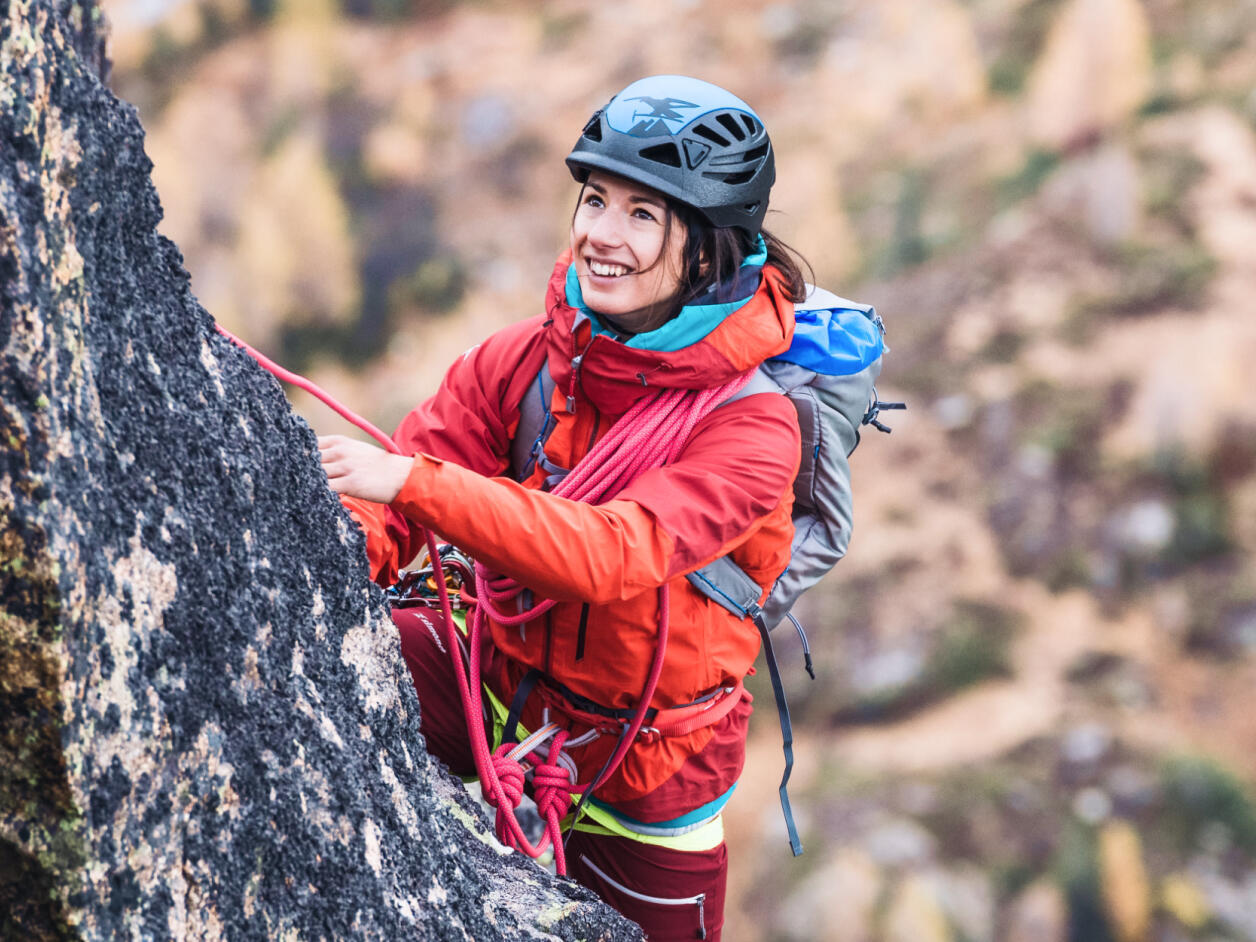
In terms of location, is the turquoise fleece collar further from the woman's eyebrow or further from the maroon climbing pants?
the maroon climbing pants

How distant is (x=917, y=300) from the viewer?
37.6ft

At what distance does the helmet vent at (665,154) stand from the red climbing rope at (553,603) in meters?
0.43

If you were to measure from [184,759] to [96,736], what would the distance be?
0.15 metres

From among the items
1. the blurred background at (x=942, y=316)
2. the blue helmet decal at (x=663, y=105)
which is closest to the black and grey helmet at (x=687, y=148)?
the blue helmet decal at (x=663, y=105)

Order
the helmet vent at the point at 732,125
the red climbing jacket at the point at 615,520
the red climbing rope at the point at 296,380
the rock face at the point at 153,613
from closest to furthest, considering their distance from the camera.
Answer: the rock face at the point at 153,613 → the red climbing rope at the point at 296,380 → the red climbing jacket at the point at 615,520 → the helmet vent at the point at 732,125

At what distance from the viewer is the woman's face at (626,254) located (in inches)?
83.7

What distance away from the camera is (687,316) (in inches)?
81.5

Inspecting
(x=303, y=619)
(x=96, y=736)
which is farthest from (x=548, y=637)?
(x=96, y=736)

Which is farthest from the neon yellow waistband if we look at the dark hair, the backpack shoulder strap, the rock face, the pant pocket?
the dark hair

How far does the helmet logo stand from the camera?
2.16 metres

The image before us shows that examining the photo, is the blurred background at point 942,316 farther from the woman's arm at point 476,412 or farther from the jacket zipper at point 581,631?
the jacket zipper at point 581,631

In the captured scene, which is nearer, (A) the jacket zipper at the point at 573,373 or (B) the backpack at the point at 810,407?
(A) the jacket zipper at the point at 573,373

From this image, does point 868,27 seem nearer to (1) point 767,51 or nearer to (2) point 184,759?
(1) point 767,51

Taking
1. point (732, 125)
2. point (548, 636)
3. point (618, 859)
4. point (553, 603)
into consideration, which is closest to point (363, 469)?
point (553, 603)
